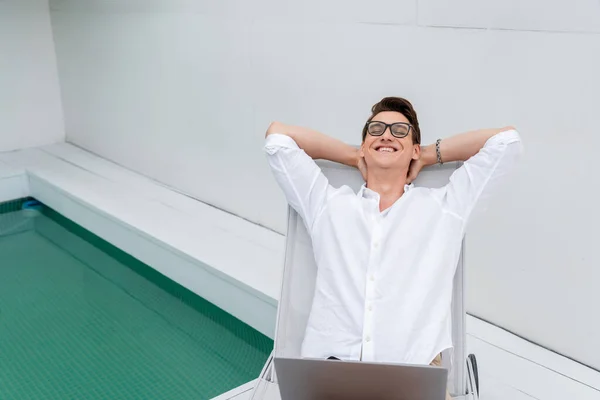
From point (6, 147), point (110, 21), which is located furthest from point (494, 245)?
point (6, 147)

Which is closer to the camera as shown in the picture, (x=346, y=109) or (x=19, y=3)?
(x=346, y=109)

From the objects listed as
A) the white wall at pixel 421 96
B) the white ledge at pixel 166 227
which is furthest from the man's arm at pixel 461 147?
the white ledge at pixel 166 227

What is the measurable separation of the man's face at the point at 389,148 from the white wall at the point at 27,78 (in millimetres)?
4669

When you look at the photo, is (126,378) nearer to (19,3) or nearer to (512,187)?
(512,187)

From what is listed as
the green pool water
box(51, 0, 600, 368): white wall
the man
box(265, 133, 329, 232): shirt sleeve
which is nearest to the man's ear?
the man

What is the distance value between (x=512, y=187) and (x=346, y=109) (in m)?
0.97

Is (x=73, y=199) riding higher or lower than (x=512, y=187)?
lower

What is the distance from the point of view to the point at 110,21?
16.5 ft

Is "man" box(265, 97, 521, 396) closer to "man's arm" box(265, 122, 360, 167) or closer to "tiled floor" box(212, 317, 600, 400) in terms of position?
"man's arm" box(265, 122, 360, 167)

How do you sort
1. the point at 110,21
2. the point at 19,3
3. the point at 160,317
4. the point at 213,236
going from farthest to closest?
the point at 19,3, the point at 110,21, the point at 213,236, the point at 160,317

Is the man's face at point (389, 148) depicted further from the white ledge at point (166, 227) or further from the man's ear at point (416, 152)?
the white ledge at point (166, 227)

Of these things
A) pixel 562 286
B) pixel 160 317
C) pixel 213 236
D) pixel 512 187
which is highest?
pixel 512 187

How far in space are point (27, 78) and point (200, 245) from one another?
315cm

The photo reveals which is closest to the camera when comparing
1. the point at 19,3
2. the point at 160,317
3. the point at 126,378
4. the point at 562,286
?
the point at 562,286
